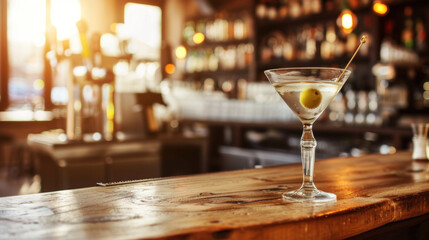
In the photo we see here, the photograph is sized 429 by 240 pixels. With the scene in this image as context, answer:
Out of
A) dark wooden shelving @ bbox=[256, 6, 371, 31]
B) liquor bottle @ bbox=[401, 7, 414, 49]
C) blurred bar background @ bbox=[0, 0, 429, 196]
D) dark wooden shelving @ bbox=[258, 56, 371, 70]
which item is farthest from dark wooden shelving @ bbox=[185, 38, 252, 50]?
liquor bottle @ bbox=[401, 7, 414, 49]

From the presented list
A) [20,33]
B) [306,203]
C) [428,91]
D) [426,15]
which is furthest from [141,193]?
[20,33]

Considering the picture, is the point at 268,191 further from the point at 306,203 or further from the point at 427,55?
the point at 427,55

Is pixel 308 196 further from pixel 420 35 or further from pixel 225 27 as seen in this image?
Result: pixel 225 27

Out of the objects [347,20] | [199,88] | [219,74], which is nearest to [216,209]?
[347,20]

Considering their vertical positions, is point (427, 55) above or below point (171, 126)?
above

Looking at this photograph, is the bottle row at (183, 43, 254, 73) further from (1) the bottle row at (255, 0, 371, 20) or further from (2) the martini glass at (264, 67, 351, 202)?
(2) the martini glass at (264, 67, 351, 202)

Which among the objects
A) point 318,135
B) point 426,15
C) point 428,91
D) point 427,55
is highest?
point 426,15

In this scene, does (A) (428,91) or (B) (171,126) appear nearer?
(B) (171,126)
